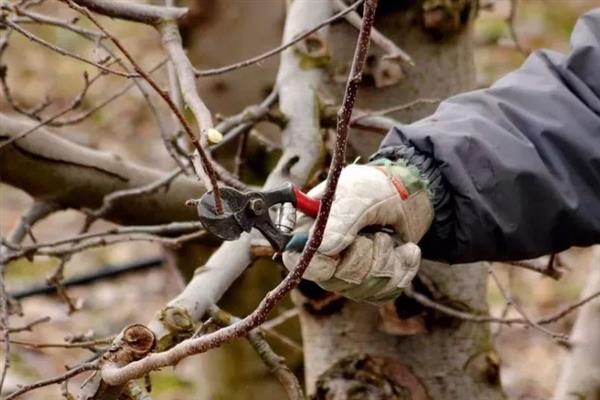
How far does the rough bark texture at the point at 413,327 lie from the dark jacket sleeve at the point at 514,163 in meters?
0.42

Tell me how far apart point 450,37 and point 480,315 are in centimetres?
62

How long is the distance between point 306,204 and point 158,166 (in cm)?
489

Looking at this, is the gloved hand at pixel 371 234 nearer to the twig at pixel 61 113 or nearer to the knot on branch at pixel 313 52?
the knot on branch at pixel 313 52

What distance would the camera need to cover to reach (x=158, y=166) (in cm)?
639

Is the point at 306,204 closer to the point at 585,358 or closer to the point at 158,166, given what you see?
the point at 585,358

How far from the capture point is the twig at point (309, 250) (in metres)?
1.10

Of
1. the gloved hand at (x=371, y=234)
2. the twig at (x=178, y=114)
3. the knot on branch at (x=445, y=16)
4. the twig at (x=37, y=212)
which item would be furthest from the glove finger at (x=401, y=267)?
the twig at (x=37, y=212)

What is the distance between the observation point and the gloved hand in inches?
63.1

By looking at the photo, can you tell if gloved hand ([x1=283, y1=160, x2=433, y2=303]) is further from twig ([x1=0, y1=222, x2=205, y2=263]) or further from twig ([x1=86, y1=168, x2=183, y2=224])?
twig ([x1=86, y1=168, x2=183, y2=224])

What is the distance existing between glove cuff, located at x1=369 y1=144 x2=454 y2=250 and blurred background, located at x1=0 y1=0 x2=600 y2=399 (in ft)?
2.04

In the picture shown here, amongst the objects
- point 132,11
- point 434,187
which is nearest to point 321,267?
point 434,187

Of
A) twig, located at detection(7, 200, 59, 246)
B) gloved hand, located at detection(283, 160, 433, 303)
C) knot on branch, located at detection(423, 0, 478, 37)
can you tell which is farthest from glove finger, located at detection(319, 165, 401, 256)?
twig, located at detection(7, 200, 59, 246)

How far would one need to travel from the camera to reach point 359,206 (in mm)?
1646

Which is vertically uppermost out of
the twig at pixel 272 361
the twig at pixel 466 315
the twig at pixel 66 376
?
the twig at pixel 66 376
